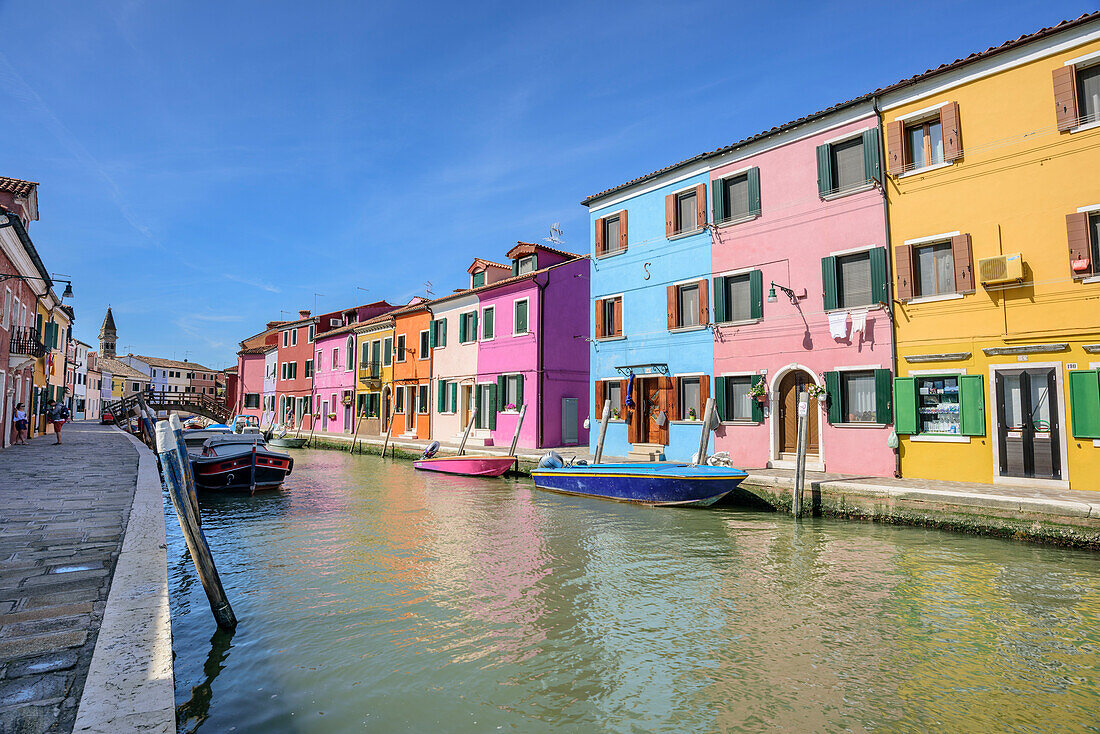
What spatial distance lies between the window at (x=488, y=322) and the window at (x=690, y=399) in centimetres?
1010

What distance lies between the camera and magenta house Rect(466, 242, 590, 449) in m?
22.6

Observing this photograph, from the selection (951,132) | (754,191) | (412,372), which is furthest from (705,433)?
(412,372)

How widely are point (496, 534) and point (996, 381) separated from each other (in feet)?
32.4

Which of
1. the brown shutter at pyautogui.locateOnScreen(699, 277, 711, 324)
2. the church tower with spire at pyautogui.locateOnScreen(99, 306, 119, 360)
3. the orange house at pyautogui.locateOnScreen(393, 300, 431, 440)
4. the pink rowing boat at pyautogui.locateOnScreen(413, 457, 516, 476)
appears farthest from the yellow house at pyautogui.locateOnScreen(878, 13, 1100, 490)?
the church tower with spire at pyautogui.locateOnScreen(99, 306, 119, 360)

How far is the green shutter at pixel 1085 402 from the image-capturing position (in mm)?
10445

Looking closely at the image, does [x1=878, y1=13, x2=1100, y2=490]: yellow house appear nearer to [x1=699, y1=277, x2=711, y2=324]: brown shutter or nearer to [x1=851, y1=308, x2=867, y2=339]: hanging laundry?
[x1=851, y1=308, x2=867, y2=339]: hanging laundry

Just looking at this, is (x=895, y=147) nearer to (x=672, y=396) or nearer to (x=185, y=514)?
(x=672, y=396)

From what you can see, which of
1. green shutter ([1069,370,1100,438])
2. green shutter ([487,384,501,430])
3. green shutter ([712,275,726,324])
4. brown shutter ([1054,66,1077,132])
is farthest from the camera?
green shutter ([487,384,501,430])

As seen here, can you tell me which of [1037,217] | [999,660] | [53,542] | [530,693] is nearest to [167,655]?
[530,693]

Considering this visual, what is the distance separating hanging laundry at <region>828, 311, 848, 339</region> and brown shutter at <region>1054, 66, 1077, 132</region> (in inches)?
196

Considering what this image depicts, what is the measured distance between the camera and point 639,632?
6.07m

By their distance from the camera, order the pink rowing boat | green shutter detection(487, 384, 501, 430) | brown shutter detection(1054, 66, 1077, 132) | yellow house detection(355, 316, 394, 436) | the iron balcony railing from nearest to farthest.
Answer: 1. brown shutter detection(1054, 66, 1077, 132)
2. the pink rowing boat
3. the iron balcony railing
4. green shutter detection(487, 384, 501, 430)
5. yellow house detection(355, 316, 394, 436)

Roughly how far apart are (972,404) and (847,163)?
6.19m

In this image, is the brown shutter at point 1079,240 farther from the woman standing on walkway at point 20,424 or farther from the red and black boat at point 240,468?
the woman standing on walkway at point 20,424
